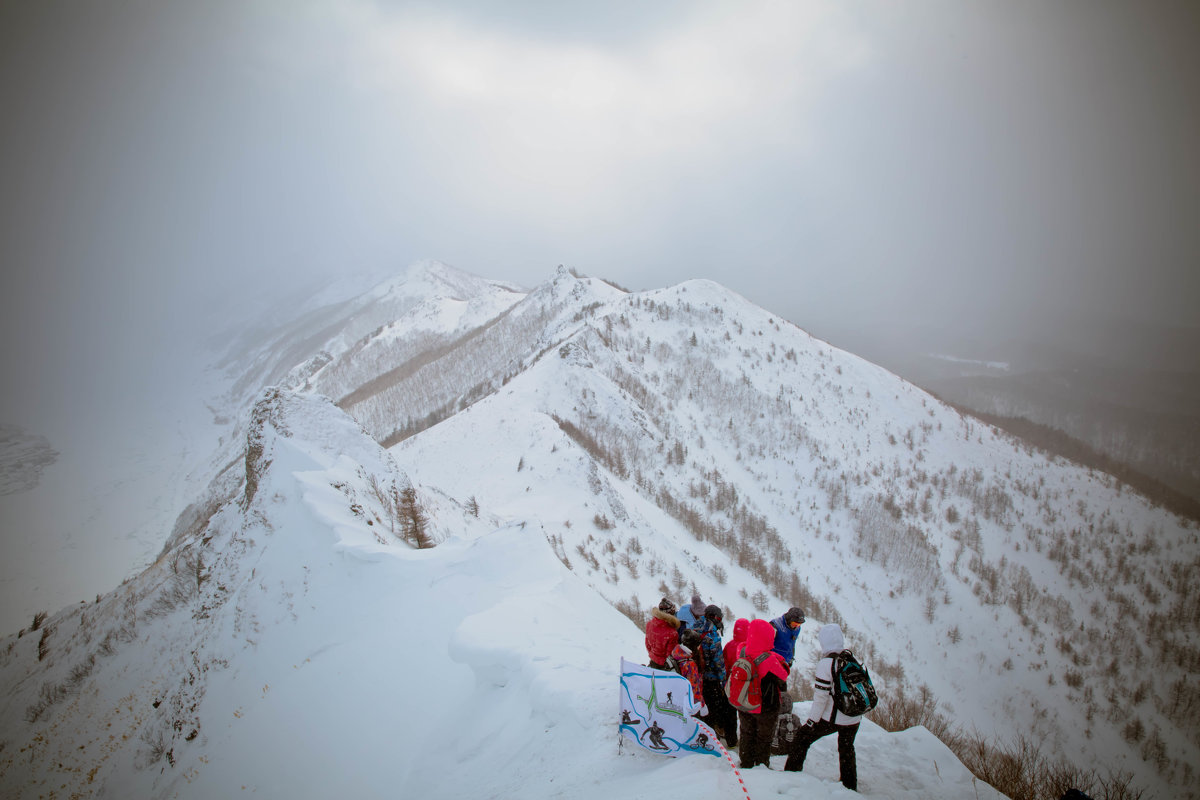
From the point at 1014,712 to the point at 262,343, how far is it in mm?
113133

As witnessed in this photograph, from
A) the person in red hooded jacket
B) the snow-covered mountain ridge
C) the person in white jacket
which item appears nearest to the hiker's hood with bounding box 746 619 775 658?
the person in red hooded jacket

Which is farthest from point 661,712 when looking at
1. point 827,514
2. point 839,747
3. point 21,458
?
point 21,458

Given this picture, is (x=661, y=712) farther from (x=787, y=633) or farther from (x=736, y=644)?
(x=787, y=633)

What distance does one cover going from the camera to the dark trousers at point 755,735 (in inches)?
181

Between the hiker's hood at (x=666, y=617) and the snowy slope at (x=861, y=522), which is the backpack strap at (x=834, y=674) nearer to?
the hiker's hood at (x=666, y=617)

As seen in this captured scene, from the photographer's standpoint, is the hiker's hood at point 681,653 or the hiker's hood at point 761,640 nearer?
the hiker's hood at point 761,640

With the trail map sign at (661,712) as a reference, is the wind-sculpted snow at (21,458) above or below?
below

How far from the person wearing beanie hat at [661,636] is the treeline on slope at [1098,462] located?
127 feet

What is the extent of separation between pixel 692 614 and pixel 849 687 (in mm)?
1650

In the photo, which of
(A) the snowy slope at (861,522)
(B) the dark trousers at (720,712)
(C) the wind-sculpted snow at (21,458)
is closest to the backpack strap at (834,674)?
(B) the dark trousers at (720,712)

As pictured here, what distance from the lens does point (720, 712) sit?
5199 millimetres

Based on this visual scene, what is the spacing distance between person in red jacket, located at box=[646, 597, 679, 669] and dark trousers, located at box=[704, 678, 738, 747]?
0.60 metres

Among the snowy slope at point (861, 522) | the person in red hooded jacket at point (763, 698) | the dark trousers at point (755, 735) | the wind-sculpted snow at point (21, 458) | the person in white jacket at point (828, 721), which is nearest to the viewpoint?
the person in white jacket at point (828, 721)

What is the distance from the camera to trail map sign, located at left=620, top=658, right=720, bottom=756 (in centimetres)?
438
